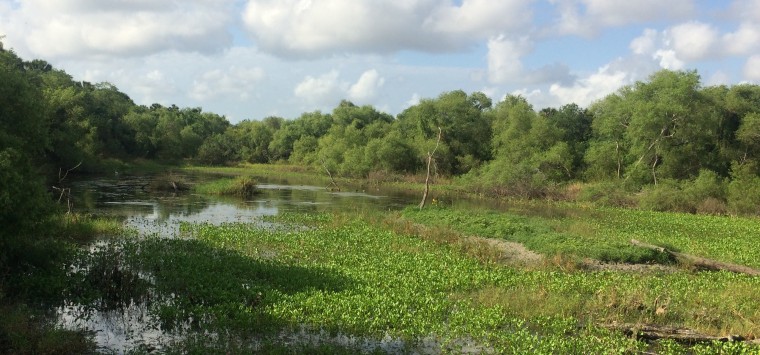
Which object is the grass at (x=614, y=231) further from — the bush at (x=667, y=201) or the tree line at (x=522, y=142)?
the tree line at (x=522, y=142)

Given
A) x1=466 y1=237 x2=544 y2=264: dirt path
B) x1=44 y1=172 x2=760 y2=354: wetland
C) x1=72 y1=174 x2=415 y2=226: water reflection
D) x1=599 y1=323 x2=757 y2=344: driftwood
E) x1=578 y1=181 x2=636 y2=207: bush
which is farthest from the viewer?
x1=578 y1=181 x2=636 y2=207: bush

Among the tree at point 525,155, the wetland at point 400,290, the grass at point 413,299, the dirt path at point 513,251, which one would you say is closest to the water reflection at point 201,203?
the wetland at point 400,290

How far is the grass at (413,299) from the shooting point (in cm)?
1199

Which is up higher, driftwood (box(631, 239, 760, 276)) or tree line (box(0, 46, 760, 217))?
tree line (box(0, 46, 760, 217))

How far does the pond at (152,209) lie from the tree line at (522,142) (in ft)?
12.8

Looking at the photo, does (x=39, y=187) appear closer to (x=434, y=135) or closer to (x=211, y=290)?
(x=211, y=290)

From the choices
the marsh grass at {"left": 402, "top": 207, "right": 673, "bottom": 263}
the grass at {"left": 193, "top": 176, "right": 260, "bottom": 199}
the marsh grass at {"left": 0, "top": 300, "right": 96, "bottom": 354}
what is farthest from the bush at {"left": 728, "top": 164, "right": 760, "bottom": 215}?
the marsh grass at {"left": 0, "top": 300, "right": 96, "bottom": 354}

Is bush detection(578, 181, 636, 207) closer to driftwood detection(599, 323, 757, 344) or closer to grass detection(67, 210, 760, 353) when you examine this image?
grass detection(67, 210, 760, 353)

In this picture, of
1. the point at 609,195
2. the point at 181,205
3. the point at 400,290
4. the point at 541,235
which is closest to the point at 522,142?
the point at 609,195

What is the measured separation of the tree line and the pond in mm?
3892

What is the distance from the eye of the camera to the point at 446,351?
446 inches

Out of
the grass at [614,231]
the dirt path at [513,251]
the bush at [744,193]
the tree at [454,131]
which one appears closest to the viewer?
the dirt path at [513,251]

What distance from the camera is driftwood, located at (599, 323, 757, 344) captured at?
40.3 ft

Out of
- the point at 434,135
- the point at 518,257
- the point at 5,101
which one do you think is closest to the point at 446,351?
the point at 518,257
